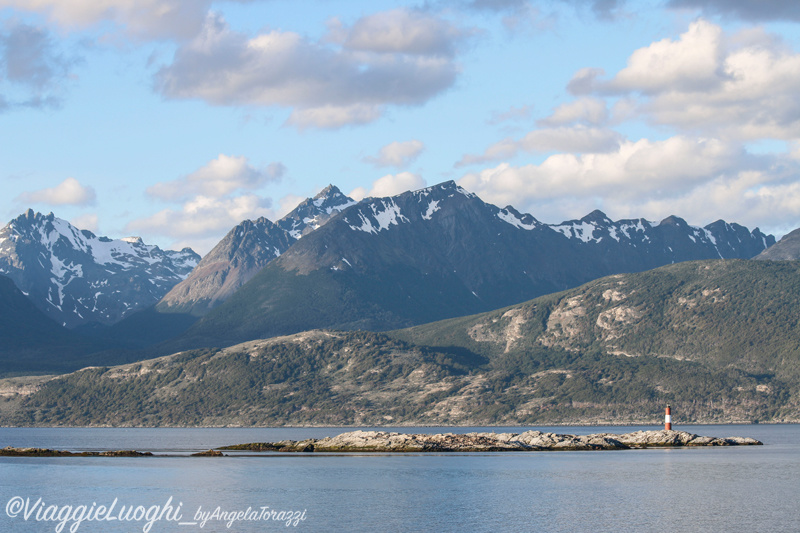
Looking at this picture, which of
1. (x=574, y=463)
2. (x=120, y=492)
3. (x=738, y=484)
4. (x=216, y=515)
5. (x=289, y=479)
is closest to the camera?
(x=216, y=515)

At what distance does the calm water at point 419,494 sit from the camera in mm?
112750

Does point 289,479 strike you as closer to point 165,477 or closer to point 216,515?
point 165,477

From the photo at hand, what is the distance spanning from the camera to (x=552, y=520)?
379ft

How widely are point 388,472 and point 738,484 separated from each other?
57.6 metres

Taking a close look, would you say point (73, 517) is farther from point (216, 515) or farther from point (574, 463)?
point (574, 463)

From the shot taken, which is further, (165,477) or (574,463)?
(574,463)

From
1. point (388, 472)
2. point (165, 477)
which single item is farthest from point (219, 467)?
point (388, 472)

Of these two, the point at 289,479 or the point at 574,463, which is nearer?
the point at 289,479

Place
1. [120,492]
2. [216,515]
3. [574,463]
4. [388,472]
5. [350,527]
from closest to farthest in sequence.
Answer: [350,527] < [216,515] < [120,492] < [388,472] < [574,463]

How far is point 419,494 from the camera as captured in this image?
458ft

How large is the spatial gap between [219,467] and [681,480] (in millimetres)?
81620

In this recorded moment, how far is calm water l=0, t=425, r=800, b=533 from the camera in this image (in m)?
113

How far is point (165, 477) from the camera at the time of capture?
16300 cm

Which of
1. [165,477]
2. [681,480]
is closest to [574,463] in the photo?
[681,480]
